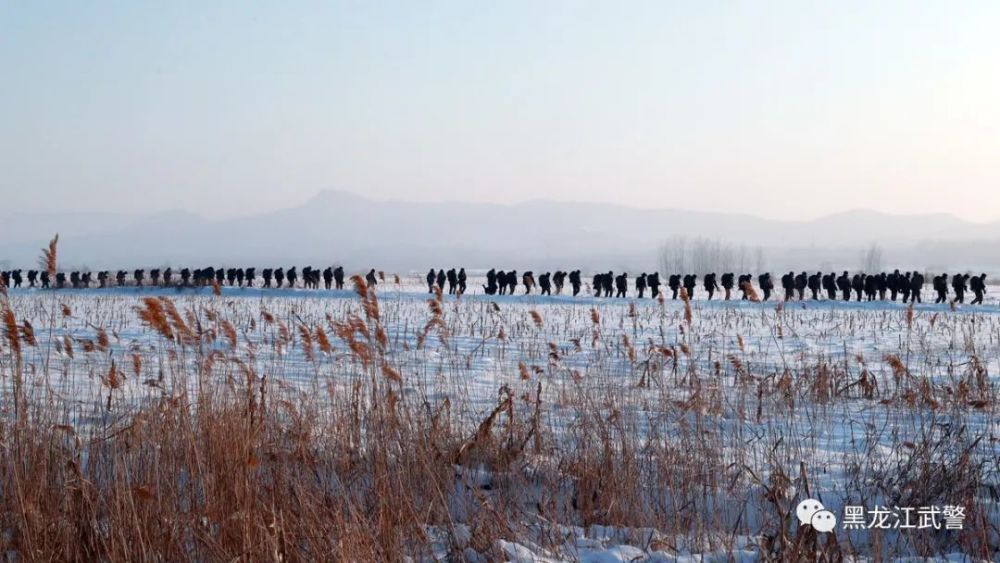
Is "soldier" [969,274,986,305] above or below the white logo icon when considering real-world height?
above

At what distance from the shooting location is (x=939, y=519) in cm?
495

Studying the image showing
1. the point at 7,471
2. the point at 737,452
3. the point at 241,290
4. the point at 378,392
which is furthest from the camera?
the point at 241,290

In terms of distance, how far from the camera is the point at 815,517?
3785 mm

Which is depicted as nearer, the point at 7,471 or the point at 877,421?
the point at 7,471

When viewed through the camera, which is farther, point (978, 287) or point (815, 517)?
point (978, 287)

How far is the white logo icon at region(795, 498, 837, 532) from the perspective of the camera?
371cm

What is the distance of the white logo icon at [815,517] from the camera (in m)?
3.71

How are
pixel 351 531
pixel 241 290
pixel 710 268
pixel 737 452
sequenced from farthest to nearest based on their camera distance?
pixel 710 268
pixel 241 290
pixel 737 452
pixel 351 531

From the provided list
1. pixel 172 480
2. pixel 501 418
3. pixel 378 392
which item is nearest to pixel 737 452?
pixel 501 418

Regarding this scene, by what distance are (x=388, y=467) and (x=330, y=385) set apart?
1667 millimetres

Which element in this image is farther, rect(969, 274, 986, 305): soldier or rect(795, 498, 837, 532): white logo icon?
rect(969, 274, 986, 305): soldier

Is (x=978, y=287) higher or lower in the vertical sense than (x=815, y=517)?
higher

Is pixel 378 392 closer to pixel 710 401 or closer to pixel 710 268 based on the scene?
pixel 710 401

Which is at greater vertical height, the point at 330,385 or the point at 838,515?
the point at 330,385
